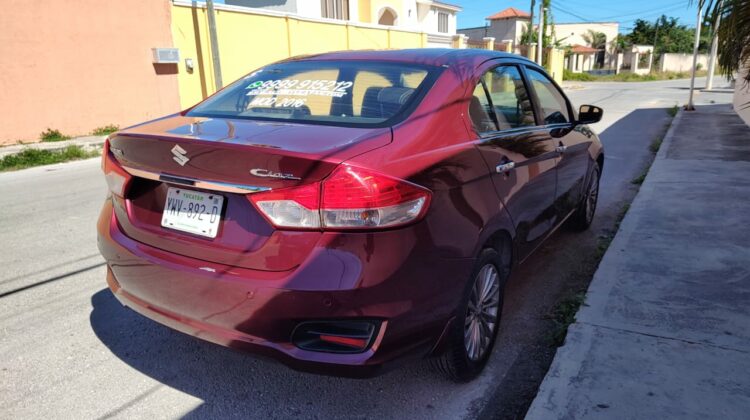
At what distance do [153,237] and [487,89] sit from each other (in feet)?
6.55

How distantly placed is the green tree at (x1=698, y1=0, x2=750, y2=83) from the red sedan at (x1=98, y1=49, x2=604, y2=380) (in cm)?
296

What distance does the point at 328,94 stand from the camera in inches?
122

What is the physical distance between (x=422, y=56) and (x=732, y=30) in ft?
10.8

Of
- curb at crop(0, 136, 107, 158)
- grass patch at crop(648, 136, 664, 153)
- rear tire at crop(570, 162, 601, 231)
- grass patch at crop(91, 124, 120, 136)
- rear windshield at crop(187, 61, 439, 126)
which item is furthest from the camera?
grass patch at crop(91, 124, 120, 136)

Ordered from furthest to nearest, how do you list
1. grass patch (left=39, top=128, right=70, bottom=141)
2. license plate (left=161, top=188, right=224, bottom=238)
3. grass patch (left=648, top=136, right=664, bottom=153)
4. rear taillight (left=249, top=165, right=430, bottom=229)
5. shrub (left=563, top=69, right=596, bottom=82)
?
shrub (left=563, top=69, right=596, bottom=82) → grass patch (left=39, top=128, right=70, bottom=141) → grass patch (left=648, top=136, right=664, bottom=153) → license plate (left=161, top=188, right=224, bottom=238) → rear taillight (left=249, top=165, right=430, bottom=229)

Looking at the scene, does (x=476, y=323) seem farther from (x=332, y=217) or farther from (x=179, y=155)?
(x=179, y=155)

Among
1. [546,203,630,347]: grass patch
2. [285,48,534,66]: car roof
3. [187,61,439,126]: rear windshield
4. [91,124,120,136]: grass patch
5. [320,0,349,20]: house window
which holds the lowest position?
[546,203,630,347]: grass patch

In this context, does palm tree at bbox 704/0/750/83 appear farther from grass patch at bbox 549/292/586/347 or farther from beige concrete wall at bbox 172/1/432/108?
beige concrete wall at bbox 172/1/432/108

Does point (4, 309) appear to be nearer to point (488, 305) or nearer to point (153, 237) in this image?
point (153, 237)

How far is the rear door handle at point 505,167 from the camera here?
2.98 m

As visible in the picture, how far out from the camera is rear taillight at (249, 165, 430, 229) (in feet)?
7.16

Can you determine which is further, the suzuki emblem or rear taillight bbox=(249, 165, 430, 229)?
the suzuki emblem

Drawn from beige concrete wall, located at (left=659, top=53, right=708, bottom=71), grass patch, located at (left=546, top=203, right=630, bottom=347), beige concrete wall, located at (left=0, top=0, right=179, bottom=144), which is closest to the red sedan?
grass patch, located at (left=546, top=203, right=630, bottom=347)

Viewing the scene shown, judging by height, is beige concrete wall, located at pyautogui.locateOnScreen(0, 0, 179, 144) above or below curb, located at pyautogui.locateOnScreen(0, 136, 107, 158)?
above
